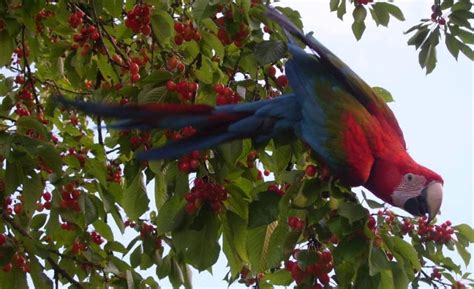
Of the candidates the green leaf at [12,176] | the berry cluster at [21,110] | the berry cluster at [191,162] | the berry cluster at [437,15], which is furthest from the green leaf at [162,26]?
the berry cluster at [437,15]

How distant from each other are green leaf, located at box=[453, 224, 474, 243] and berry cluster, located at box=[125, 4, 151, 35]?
1.39m

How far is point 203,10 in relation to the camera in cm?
205

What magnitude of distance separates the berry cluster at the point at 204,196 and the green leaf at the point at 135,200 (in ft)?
1.34

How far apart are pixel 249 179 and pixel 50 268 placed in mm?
1065

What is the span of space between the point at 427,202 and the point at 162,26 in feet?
3.51

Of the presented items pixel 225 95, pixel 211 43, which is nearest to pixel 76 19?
pixel 211 43

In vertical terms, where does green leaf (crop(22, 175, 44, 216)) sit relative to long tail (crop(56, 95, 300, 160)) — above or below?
above

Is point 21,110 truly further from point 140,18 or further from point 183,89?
point 183,89

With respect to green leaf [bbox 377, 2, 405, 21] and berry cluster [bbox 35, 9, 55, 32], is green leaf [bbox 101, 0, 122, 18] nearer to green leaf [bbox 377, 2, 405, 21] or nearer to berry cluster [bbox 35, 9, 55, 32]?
berry cluster [bbox 35, 9, 55, 32]

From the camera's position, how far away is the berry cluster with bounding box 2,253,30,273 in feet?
8.59

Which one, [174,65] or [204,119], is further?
[174,65]

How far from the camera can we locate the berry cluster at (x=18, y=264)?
2.62 metres

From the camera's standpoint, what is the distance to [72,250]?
116 inches

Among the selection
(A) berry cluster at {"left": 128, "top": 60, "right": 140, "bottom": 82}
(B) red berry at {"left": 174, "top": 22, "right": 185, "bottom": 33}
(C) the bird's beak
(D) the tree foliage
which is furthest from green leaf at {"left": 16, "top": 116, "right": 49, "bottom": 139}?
(C) the bird's beak
